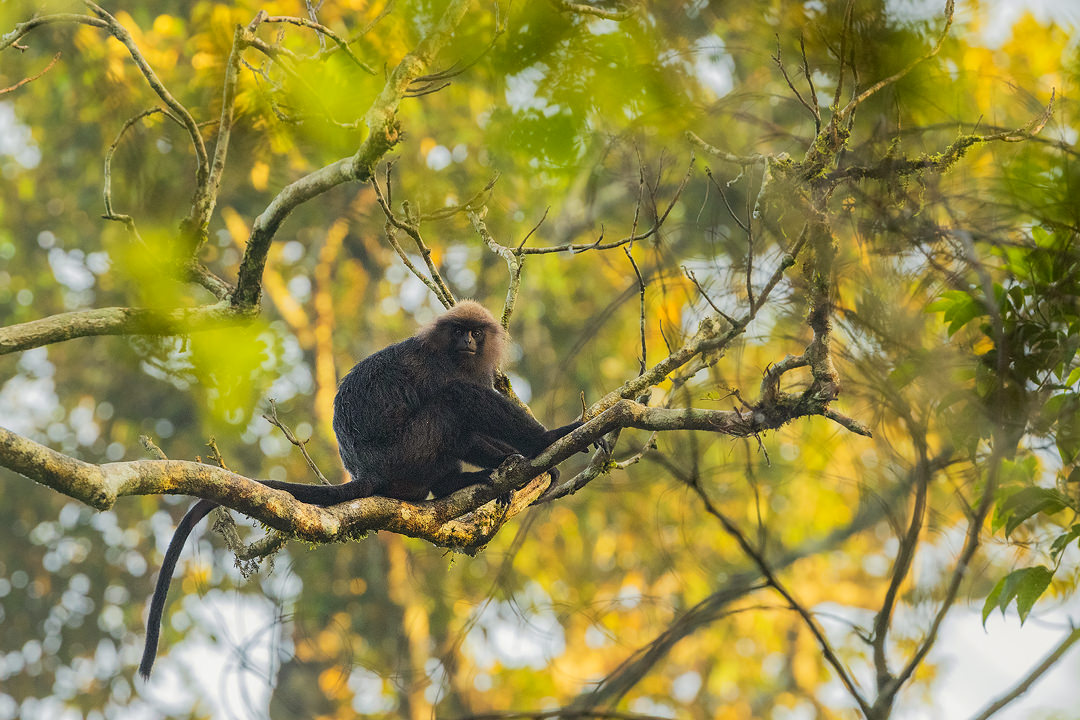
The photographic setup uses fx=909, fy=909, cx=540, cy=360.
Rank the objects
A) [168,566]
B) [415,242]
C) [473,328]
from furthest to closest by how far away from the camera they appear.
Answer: [473,328] < [415,242] < [168,566]

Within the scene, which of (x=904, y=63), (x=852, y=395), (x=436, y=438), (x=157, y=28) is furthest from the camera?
(x=157, y=28)

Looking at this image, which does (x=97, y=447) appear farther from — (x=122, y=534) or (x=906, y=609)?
(x=906, y=609)

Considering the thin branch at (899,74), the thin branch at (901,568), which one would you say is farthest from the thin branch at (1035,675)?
the thin branch at (899,74)

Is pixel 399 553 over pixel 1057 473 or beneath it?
over

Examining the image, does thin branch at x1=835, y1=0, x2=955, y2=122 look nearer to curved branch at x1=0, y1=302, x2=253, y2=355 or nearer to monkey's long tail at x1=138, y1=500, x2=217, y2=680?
curved branch at x1=0, y1=302, x2=253, y2=355

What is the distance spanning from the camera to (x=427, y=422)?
573 cm

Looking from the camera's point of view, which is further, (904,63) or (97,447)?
(97,447)

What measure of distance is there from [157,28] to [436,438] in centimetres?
897

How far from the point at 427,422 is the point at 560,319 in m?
10.6

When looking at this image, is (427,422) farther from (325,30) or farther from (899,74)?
(899,74)

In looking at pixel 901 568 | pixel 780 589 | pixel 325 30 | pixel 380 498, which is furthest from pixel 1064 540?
pixel 325 30

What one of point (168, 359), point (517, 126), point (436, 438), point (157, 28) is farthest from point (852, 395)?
point (157, 28)

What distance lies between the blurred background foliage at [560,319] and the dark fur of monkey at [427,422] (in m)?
0.47

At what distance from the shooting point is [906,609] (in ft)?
12.6
